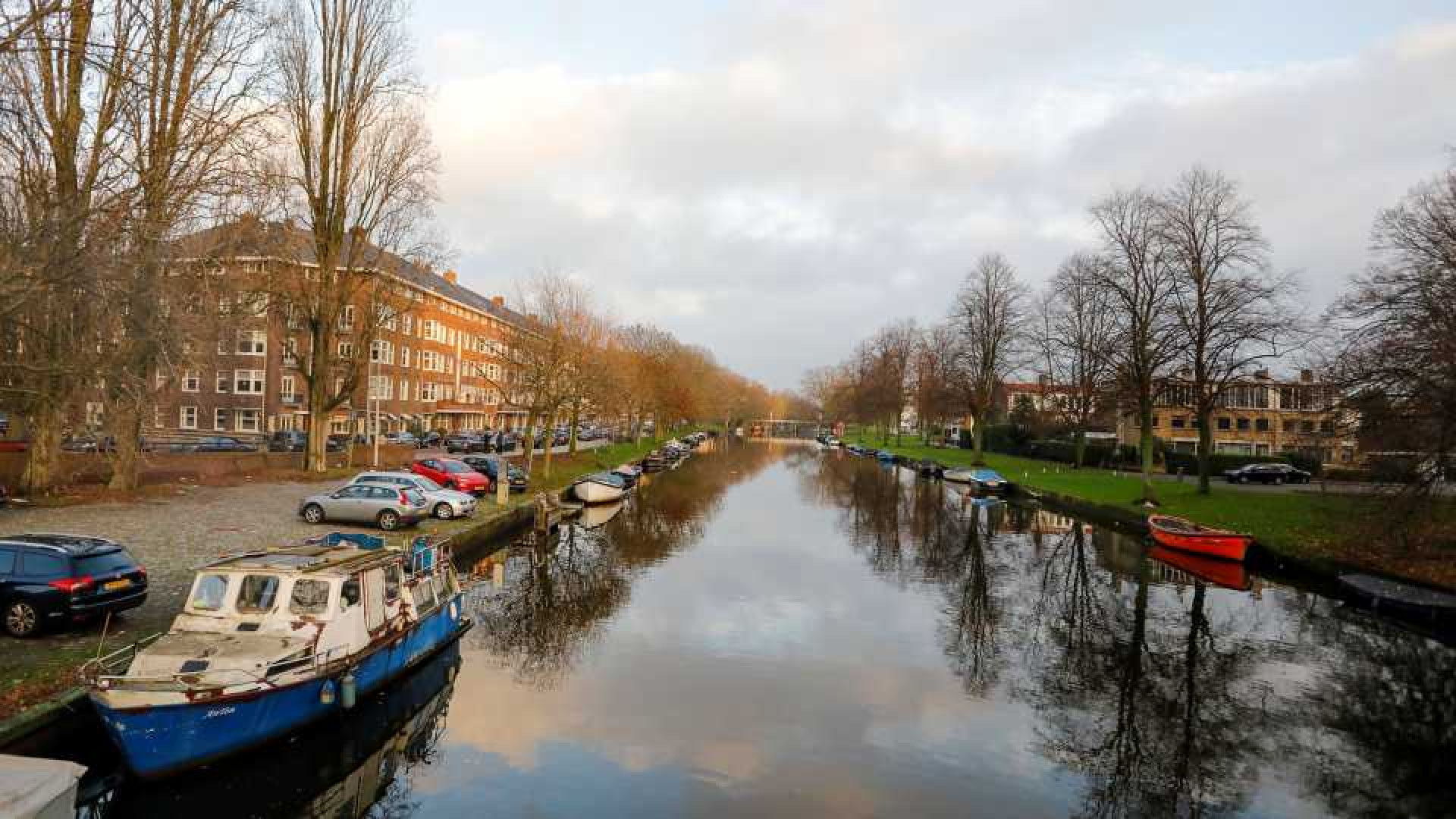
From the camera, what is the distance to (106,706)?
32.7 ft

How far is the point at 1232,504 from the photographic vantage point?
37938mm

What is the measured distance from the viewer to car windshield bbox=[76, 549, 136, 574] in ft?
44.7

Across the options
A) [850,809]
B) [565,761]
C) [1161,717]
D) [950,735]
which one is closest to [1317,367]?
[1161,717]

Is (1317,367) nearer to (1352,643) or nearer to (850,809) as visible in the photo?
(1352,643)

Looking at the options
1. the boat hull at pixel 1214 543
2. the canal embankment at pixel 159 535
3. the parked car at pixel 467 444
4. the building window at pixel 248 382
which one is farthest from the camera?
the building window at pixel 248 382

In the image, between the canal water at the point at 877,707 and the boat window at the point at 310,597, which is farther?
the boat window at the point at 310,597

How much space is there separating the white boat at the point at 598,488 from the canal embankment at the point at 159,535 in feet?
5.18

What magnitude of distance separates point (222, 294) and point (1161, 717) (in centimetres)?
2357

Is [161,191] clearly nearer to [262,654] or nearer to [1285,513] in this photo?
[262,654]

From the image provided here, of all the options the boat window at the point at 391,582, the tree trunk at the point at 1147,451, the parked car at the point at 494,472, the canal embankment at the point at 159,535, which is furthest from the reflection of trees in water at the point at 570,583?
the tree trunk at the point at 1147,451

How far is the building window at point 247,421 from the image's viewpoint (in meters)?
63.9

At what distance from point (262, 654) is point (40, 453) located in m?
23.3

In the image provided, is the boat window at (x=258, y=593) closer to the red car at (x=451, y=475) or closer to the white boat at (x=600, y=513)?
the white boat at (x=600, y=513)

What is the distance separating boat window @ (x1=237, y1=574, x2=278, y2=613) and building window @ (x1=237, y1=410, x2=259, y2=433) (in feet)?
196
